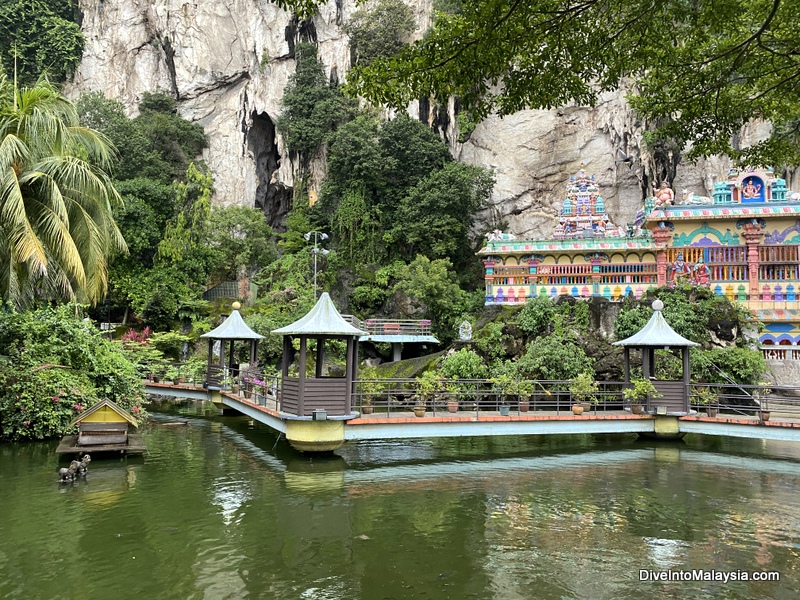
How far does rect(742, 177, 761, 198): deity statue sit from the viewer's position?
73.5 feet

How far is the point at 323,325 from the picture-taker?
494 inches

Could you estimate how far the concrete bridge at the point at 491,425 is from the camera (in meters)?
12.3

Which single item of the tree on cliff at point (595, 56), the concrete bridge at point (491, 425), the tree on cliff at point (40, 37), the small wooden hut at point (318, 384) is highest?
the tree on cliff at point (40, 37)

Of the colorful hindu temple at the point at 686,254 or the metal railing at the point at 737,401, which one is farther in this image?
the colorful hindu temple at the point at 686,254

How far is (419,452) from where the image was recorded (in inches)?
541

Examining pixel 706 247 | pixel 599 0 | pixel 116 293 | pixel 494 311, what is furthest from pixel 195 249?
pixel 599 0

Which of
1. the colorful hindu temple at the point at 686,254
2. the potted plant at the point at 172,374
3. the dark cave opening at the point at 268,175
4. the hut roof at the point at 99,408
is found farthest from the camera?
the dark cave opening at the point at 268,175

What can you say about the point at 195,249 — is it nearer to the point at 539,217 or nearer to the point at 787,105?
the point at 539,217

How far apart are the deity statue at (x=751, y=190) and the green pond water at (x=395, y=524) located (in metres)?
13.3

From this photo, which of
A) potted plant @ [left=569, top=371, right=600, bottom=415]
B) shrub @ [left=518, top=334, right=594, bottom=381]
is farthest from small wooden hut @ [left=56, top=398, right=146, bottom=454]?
shrub @ [left=518, top=334, right=594, bottom=381]

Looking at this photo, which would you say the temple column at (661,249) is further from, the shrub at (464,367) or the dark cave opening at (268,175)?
the dark cave opening at (268,175)

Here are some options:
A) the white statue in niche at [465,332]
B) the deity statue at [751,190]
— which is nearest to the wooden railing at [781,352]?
the deity statue at [751,190]

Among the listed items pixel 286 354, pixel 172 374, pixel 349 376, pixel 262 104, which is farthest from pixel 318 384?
pixel 262 104

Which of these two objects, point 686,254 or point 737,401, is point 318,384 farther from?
point 686,254
